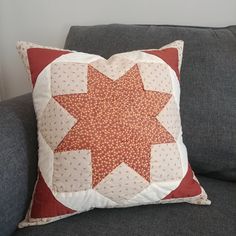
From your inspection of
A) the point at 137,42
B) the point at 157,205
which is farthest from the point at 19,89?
the point at 157,205

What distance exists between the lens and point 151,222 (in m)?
0.69

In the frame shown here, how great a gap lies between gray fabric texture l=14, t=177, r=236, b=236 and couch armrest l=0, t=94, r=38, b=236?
0.18 ft

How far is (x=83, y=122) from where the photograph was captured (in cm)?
68

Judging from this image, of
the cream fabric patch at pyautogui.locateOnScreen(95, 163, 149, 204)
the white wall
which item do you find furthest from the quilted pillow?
the white wall

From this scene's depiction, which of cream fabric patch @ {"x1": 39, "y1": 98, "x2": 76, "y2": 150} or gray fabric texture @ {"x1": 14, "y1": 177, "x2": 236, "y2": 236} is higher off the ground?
cream fabric patch @ {"x1": 39, "y1": 98, "x2": 76, "y2": 150}

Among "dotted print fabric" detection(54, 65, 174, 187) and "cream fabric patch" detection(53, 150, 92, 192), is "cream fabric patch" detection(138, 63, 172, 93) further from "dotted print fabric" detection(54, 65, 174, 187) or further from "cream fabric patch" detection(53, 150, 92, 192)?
"cream fabric patch" detection(53, 150, 92, 192)

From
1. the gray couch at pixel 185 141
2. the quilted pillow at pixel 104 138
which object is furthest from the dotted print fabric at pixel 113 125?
the gray couch at pixel 185 141

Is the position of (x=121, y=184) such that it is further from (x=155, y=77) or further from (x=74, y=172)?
(x=155, y=77)

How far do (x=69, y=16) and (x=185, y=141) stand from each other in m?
0.68

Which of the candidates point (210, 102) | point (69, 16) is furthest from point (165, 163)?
point (69, 16)

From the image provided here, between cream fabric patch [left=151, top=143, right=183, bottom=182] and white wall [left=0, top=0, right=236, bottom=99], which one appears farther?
white wall [left=0, top=0, right=236, bottom=99]

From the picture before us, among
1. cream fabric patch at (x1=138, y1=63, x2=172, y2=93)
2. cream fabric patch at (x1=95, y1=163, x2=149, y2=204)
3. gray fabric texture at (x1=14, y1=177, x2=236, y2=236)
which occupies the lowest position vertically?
gray fabric texture at (x1=14, y1=177, x2=236, y2=236)

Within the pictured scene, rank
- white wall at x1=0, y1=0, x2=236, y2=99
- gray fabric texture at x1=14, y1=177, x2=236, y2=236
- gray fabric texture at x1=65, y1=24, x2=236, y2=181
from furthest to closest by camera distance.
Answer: white wall at x1=0, y1=0, x2=236, y2=99, gray fabric texture at x1=65, y1=24, x2=236, y2=181, gray fabric texture at x1=14, y1=177, x2=236, y2=236

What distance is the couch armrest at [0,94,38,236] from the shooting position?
0.68m
